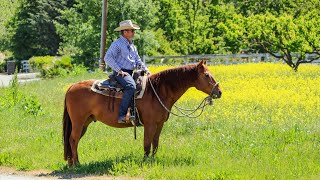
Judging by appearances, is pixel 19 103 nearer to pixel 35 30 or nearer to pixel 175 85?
pixel 175 85

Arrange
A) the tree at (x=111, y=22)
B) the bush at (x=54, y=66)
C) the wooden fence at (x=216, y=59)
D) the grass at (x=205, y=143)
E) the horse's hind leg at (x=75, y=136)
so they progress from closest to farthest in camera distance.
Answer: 1. the grass at (x=205, y=143)
2. the horse's hind leg at (x=75, y=136)
3. the wooden fence at (x=216, y=59)
4. the bush at (x=54, y=66)
5. the tree at (x=111, y=22)

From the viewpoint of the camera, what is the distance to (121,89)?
38.6 ft

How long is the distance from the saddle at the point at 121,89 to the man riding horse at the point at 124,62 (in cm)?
13

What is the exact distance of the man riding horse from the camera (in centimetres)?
1155

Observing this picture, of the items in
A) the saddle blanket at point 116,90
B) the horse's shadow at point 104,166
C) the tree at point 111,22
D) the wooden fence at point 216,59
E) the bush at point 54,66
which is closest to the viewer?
the horse's shadow at point 104,166

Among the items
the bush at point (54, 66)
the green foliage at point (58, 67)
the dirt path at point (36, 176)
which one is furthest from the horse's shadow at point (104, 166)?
the bush at point (54, 66)

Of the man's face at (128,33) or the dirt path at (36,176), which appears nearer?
the dirt path at (36,176)

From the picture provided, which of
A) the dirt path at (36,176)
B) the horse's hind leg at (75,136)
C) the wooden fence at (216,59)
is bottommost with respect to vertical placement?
the wooden fence at (216,59)

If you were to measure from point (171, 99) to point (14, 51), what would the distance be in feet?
208

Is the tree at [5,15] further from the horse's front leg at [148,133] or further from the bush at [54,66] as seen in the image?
the horse's front leg at [148,133]

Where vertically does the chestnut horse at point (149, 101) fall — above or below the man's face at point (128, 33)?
below

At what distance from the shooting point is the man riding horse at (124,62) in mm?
11547

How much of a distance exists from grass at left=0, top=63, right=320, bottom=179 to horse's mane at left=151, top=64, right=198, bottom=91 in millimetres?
1376

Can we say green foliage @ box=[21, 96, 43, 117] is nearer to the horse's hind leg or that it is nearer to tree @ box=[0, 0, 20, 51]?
the horse's hind leg
